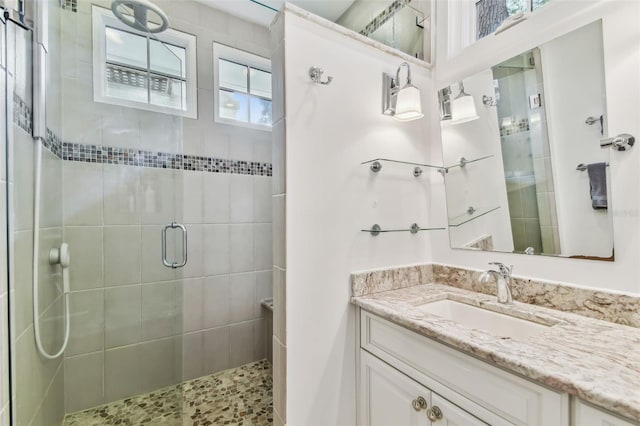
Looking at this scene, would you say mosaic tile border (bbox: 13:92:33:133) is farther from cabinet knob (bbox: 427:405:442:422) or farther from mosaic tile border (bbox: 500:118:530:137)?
mosaic tile border (bbox: 500:118:530:137)

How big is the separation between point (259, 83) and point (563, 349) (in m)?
2.58

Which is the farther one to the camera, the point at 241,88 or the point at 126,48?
the point at 241,88

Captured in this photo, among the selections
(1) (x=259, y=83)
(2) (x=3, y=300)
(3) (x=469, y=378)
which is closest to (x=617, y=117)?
(3) (x=469, y=378)

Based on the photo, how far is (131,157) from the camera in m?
1.80

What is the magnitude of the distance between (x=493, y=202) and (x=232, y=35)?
227cm

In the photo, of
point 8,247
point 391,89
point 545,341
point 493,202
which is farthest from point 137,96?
point 545,341


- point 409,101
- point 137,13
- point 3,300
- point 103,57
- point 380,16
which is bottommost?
point 3,300

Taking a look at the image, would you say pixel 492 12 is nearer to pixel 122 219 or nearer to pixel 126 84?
pixel 126 84

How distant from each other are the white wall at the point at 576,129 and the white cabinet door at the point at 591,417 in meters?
0.65

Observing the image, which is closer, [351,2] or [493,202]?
[493,202]

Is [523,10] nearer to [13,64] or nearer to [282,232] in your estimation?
[282,232]

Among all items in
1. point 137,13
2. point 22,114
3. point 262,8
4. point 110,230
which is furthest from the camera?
point 262,8

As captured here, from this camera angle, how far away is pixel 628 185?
3.25ft

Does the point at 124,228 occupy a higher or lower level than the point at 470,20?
lower
